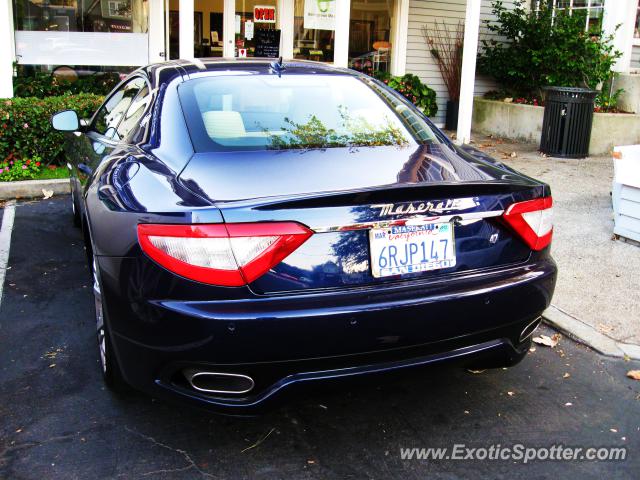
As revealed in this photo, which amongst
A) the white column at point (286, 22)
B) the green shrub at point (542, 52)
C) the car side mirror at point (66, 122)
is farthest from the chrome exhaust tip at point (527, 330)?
the white column at point (286, 22)

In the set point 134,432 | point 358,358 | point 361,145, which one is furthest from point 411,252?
point 134,432

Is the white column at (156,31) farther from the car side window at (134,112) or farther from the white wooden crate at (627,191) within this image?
the white wooden crate at (627,191)

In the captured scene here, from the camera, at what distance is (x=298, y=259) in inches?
99.0

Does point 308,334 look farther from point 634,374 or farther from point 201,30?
point 201,30

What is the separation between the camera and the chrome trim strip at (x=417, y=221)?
2545 millimetres

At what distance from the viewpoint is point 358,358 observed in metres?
2.61

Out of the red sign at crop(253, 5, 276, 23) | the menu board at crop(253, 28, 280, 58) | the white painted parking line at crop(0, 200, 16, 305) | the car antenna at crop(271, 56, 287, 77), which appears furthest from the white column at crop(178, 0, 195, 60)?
the car antenna at crop(271, 56, 287, 77)

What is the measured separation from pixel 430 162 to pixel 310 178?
65cm

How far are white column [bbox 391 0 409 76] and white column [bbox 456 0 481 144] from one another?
150 centimetres

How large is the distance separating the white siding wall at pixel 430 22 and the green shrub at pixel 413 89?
22.0 inches

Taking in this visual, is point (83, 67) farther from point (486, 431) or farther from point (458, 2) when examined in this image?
point (486, 431)

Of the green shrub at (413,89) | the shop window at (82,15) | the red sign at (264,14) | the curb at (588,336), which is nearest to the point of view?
the curb at (588,336)

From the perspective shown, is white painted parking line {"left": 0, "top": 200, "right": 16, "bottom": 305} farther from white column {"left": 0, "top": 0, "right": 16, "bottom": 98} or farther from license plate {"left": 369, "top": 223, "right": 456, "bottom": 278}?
license plate {"left": 369, "top": 223, "right": 456, "bottom": 278}

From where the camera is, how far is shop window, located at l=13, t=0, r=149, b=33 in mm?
10188
